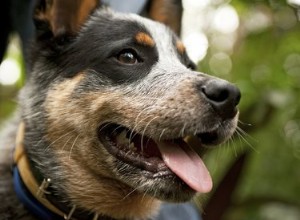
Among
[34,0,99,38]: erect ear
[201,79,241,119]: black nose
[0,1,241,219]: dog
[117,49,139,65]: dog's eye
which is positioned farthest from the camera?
[34,0,99,38]: erect ear

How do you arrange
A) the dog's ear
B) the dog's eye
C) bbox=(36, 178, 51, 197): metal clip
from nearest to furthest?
bbox=(36, 178, 51, 197): metal clip → the dog's eye → the dog's ear

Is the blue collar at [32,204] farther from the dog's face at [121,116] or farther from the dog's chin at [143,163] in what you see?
the dog's chin at [143,163]

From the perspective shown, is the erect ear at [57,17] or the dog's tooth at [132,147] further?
the erect ear at [57,17]

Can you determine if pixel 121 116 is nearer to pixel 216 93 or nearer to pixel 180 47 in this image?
pixel 216 93

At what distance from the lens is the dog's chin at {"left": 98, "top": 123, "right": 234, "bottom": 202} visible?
3.33 meters

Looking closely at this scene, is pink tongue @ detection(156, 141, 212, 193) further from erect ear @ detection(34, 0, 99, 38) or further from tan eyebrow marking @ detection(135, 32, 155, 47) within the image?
erect ear @ detection(34, 0, 99, 38)

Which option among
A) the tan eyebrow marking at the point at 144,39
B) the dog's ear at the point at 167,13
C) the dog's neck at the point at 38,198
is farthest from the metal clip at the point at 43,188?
the dog's ear at the point at 167,13

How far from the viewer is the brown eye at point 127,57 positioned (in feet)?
12.2

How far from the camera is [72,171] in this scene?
3.73 m

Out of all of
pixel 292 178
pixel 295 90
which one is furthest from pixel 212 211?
pixel 292 178

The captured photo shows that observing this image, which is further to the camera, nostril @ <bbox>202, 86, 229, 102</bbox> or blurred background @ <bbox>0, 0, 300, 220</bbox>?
blurred background @ <bbox>0, 0, 300, 220</bbox>

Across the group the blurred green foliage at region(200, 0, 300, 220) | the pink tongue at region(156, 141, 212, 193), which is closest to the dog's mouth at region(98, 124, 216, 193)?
the pink tongue at region(156, 141, 212, 193)

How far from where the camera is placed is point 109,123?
3.56m

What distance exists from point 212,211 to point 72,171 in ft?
7.00
